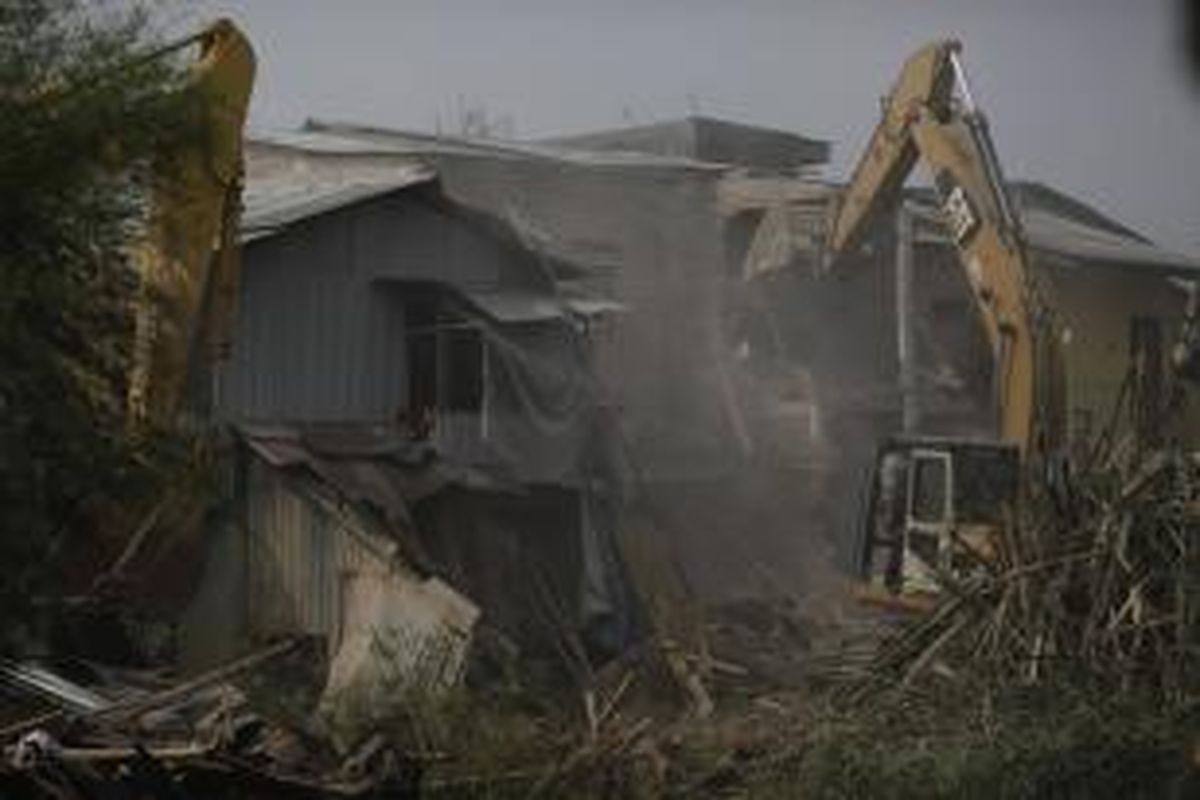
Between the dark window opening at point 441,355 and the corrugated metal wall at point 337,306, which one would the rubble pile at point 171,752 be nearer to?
the corrugated metal wall at point 337,306

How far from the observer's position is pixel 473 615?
14.5 m

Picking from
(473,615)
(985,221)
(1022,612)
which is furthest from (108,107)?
(985,221)

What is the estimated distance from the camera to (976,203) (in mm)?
19562

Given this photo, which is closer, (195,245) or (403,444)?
(195,245)

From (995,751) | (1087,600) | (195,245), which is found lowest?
(995,751)

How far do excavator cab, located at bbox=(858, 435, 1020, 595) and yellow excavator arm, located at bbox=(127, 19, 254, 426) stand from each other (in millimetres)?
5639

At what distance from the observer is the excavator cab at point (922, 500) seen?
17.8 metres

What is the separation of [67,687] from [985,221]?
1017 cm

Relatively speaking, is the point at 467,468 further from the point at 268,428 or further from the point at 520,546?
the point at 268,428

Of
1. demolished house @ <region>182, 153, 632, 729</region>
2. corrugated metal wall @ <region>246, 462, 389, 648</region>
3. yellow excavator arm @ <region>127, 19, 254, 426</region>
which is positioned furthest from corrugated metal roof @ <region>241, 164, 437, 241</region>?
corrugated metal wall @ <region>246, 462, 389, 648</region>

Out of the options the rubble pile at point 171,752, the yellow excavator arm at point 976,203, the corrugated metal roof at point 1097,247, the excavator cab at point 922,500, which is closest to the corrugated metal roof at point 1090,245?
the corrugated metal roof at point 1097,247

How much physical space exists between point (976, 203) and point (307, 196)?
6.75 m

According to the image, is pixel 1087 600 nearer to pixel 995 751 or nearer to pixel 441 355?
pixel 995 751

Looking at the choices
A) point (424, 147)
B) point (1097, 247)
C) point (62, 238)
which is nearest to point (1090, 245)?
point (1097, 247)
